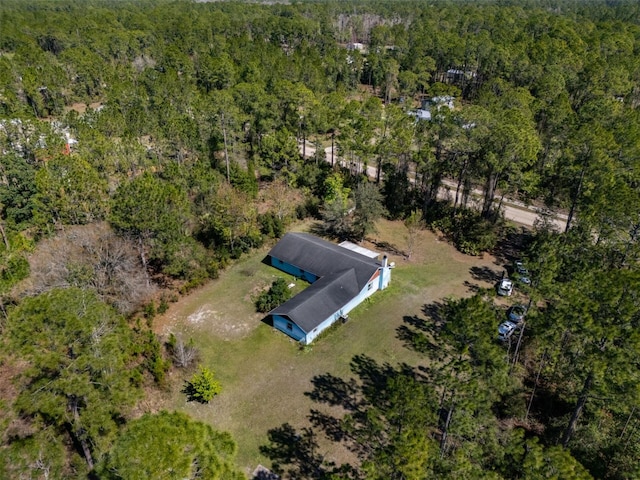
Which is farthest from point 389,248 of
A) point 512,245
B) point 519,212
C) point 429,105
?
point 429,105

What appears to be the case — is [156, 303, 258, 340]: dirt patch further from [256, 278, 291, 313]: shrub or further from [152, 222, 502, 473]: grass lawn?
[256, 278, 291, 313]: shrub

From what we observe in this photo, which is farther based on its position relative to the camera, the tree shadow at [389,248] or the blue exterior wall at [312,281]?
the tree shadow at [389,248]

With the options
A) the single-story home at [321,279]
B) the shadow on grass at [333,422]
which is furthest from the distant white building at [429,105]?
the shadow on grass at [333,422]

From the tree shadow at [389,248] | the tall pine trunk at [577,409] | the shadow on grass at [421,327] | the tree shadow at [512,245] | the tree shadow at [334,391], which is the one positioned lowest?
the tree shadow at [389,248]

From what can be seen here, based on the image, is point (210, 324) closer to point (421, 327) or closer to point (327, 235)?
point (421, 327)

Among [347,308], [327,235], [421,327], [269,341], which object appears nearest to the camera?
[269,341]

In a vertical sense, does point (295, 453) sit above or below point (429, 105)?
below

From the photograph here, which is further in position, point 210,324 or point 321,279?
point 321,279

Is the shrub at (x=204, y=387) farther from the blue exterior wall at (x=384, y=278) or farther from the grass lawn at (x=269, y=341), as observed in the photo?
the blue exterior wall at (x=384, y=278)

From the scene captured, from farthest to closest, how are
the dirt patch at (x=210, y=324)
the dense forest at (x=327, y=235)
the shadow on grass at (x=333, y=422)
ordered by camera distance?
the dirt patch at (x=210, y=324), the shadow on grass at (x=333, y=422), the dense forest at (x=327, y=235)
